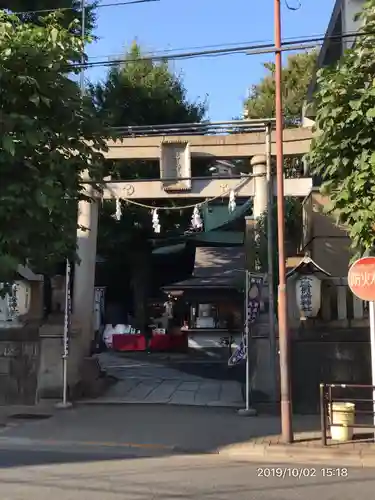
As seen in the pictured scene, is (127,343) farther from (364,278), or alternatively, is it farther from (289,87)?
(364,278)

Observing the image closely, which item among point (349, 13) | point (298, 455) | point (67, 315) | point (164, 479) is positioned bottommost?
point (298, 455)

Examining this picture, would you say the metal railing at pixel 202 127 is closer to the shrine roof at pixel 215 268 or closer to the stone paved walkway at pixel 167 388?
the stone paved walkway at pixel 167 388

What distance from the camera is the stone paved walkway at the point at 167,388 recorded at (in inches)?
575

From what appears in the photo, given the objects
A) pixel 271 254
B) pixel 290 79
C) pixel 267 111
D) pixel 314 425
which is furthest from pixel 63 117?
pixel 290 79

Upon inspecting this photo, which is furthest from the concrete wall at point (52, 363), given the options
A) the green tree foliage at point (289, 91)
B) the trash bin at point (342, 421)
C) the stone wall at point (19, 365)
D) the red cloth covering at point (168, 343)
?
the green tree foliage at point (289, 91)

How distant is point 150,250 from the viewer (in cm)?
2875

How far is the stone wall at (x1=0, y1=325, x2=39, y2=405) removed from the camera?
47.8 ft

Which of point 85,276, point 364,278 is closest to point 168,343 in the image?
point 85,276

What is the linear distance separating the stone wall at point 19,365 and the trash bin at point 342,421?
7.26m

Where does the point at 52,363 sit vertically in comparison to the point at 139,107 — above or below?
below

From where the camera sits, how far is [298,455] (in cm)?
956

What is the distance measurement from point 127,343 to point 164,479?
19.2m

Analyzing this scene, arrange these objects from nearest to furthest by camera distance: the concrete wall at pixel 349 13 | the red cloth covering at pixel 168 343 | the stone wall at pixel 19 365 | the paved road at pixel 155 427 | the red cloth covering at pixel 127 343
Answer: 1. the paved road at pixel 155 427
2. the stone wall at pixel 19 365
3. the concrete wall at pixel 349 13
4. the red cloth covering at pixel 127 343
5. the red cloth covering at pixel 168 343

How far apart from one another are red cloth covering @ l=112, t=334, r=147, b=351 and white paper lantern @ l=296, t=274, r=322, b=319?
14.4 metres
